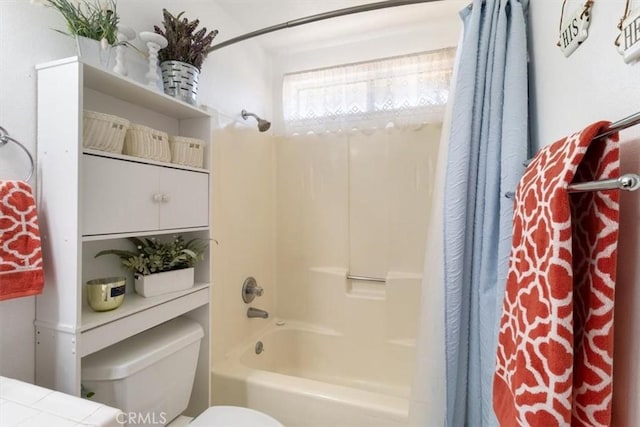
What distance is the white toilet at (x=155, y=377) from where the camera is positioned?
0.93 metres

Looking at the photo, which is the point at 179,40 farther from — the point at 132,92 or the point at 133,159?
the point at 133,159

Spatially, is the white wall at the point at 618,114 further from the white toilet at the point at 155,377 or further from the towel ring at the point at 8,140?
the towel ring at the point at 8,140

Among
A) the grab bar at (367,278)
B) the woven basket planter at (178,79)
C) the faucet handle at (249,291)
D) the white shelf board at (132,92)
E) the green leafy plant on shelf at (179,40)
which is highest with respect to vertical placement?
the green leafy plant on shelf at (179,40)

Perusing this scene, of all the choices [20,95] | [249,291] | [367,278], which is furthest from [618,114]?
Result: [249,291]

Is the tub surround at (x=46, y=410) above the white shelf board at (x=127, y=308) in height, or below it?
below

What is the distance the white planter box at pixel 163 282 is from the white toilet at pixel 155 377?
0.17m

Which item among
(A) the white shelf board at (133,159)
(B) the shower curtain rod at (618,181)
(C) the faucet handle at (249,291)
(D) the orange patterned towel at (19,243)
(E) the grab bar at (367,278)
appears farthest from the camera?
(E) the grab bar at (367,278)

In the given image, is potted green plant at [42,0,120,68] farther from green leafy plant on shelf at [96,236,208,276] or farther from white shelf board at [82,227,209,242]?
green leafy plant on shelf at [96,236,208,276]

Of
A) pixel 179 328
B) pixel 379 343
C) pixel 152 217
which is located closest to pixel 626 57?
pixel 152 217

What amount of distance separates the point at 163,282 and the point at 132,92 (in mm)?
698

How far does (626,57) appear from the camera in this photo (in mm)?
457

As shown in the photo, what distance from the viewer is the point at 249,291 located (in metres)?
1.88

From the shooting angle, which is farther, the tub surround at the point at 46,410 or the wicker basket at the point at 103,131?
the wicker basket at the point at 103,131

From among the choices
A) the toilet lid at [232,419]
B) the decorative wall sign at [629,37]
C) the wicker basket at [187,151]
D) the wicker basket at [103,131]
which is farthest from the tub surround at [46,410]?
the decorative wall sign at [629,37]
